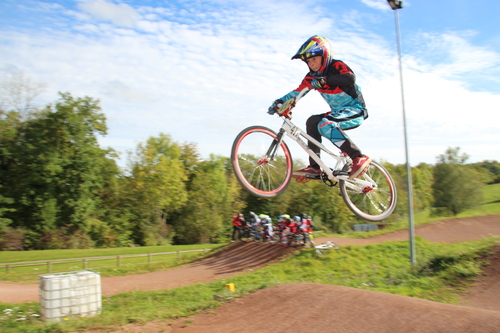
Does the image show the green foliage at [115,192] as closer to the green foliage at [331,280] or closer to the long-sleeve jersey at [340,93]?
the green foliage at [331,280]

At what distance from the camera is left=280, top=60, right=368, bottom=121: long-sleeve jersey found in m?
5.84

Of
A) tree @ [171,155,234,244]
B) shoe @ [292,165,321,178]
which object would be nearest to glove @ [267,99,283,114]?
shoe @ [292,165,321,178]

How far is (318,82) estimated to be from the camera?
5969 mm

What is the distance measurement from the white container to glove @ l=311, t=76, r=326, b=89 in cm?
1023

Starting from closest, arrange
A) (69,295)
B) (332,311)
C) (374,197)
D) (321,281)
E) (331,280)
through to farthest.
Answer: (374,197) → (332,311) → (69,295) → (321,281) → (331,280)

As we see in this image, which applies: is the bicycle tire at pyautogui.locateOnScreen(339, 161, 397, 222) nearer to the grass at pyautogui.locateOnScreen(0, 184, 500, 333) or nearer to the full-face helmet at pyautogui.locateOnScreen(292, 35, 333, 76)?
the full-face helmet at pyautogui.locateOnScreen(292, 35, 333, 76)

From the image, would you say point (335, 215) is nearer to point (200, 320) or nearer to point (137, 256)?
point (137, 256)

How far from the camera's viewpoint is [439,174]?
32344mm

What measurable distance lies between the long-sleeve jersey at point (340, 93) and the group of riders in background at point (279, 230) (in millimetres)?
17647

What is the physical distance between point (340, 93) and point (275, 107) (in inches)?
41.0

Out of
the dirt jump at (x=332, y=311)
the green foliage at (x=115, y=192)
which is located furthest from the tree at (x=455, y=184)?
the dirt jump at (x=332, y=311)

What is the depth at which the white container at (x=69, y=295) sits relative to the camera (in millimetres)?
11805

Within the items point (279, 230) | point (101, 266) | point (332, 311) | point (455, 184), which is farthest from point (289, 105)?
point (455, 184)

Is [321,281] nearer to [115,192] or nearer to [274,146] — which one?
[274,146]
